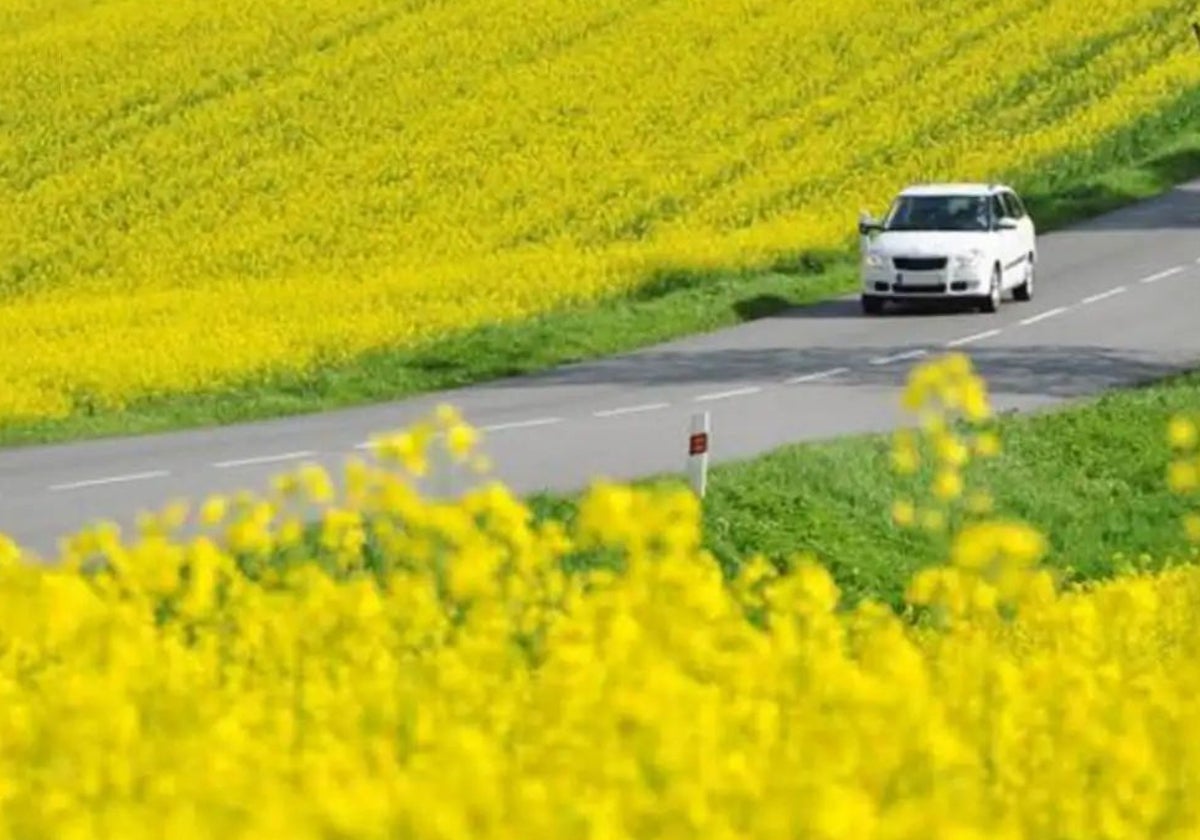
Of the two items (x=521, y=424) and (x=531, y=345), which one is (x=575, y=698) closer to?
(x=521, y=424)

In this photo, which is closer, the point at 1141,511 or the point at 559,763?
the point at 559,763

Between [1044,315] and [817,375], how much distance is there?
6563 mm

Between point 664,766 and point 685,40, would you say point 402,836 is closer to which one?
point 664,766

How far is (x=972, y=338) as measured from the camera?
114ft

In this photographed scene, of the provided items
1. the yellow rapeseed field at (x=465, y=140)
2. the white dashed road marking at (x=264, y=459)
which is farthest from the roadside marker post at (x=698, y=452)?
the yellow rapeseed field at (x=465, y=140)

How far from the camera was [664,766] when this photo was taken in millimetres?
6551

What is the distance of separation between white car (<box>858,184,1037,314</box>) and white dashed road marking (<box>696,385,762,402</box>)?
7.76 m

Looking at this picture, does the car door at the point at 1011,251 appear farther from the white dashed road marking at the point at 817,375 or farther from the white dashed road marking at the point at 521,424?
the white dashed road marking at the point at 521,424

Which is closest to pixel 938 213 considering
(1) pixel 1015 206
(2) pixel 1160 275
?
(1) pixel 1015 206

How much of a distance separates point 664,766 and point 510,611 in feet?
8.13

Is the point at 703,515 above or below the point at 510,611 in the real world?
below

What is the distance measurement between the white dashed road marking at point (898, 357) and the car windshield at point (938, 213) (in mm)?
5541

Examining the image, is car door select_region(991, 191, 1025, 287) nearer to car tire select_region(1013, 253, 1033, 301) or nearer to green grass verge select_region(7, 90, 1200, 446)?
car tire select_region(1013, 253, 1033, 301)

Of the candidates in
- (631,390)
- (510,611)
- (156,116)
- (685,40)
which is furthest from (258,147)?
(510,611)
